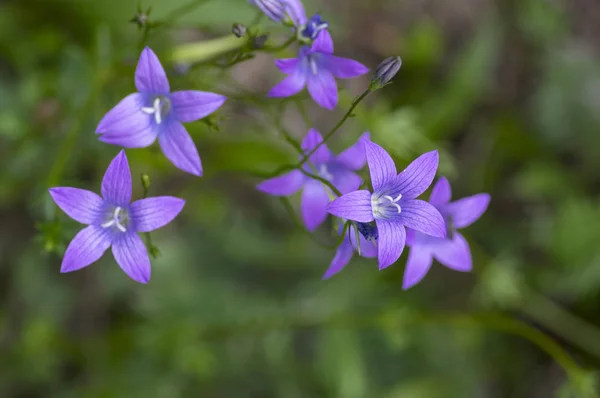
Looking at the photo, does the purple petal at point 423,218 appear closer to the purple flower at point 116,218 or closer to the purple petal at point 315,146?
the purple petal at point 315,146

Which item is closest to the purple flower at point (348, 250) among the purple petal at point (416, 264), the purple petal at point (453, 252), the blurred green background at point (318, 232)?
Result: the purple petal at point (416, 264)

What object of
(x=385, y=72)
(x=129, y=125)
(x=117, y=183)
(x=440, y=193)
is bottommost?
(x=440, y=193)

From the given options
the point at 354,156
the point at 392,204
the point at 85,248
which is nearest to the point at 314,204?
the point at 354,156

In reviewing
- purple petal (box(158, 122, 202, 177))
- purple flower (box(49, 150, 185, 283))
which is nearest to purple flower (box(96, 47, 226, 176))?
purple petal (box(158, 122, 202, 177))

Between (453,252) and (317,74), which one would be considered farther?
(453,252)

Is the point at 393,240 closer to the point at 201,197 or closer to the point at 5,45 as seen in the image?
the point at 201,197

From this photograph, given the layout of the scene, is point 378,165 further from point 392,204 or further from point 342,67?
point 342,67

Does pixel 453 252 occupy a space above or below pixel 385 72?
below
